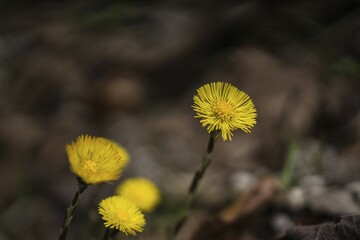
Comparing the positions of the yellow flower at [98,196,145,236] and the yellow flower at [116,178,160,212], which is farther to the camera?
the yellow flower at [116,178,160,212]

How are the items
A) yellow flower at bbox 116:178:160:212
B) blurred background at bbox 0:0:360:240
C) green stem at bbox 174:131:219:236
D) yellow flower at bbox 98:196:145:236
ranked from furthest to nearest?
blurred background at bbox 0:0:360:240
yellow flower at bbox 116:178:160:212
green stem at bbox 174:131:219:236
yellow flower at bbox 98:196:145:236

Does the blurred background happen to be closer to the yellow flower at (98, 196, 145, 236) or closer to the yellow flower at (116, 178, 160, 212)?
the yellow flower at (116, 178, 160, 212)

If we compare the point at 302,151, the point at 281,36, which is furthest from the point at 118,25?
the point at 302,151

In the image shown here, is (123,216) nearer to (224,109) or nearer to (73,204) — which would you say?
(73,204)

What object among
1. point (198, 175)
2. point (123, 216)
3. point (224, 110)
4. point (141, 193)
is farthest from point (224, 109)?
point (141, 193)

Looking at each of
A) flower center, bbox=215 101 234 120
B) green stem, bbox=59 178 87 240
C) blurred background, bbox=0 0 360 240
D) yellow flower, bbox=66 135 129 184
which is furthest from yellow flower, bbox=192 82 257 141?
blurred background, bbox=0 0 360 240

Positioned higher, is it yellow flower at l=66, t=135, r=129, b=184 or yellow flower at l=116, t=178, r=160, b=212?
yellow flower at l=116, t=178, r=160, b=212
